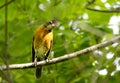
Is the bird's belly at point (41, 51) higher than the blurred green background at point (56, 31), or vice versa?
the blurred green background at point (56, 31)

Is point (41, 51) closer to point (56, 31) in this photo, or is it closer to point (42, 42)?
point (42, 42)

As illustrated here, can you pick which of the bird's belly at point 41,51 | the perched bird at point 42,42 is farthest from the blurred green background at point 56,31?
the bird's belly at point 41,51

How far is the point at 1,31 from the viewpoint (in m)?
4.31

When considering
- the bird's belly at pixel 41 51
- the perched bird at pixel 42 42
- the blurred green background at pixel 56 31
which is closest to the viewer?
the blurred green background at pixel 56 31

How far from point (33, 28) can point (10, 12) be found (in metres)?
0.35

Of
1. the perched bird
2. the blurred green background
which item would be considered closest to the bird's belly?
the perched bird

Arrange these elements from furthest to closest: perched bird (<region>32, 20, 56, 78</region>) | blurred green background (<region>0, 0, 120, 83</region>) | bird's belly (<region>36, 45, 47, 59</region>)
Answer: bird's belly (<region>36, 45, 47, 59</region>) < perched bird (<region>32, 20, 56, 78</region>) < blurred green background (<region>0, 0, 120, 83</region>)

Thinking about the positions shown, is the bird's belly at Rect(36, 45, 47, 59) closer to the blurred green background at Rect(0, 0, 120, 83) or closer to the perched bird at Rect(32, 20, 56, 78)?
the perched bird at Rect(32, 20, 56, 78)

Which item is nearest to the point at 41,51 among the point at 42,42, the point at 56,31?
the point at 42,42

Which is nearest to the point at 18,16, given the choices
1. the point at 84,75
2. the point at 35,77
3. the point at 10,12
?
the point at 10,12

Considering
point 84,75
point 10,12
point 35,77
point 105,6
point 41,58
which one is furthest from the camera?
point 41,58

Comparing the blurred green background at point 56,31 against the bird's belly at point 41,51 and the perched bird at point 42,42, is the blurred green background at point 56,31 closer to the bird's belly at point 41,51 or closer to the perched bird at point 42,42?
the perched bird at point 42,42

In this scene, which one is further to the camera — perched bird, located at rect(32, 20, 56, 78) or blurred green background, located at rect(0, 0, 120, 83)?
perched bird, located at rect(32, 20, 56, 78)

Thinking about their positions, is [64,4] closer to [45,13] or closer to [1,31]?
[45,13]
